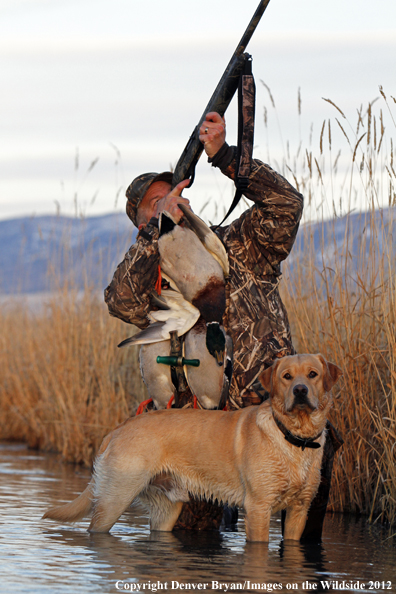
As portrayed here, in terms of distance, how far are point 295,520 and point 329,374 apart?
32.5 inches

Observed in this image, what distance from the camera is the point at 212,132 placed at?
4.75m

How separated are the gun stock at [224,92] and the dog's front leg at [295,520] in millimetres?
2049

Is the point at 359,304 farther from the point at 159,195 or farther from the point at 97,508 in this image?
the point at 97,508

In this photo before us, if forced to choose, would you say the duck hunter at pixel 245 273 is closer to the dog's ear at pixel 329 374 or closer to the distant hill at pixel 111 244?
the dog's ear at pixel 329 374

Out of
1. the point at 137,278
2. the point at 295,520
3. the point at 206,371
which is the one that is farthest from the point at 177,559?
the point at 137,278

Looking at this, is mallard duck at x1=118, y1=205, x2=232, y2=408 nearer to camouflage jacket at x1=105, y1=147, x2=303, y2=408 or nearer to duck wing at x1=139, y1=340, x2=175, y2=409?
duck wing at x1=139, y1=340, x2=175, y2=409

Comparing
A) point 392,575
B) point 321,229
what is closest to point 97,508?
point 392,575

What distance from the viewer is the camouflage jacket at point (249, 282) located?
16.0 feet

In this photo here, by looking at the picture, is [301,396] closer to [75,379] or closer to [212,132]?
[212,132]

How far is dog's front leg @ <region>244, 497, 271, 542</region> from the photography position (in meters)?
4.30

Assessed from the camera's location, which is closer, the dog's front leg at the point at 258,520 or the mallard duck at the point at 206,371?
the dog's front leg at the point at 258,520

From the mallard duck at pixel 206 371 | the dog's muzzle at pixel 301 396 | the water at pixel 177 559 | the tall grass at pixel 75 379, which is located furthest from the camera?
the tall grass at pixel 75 379

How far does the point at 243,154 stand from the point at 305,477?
5.96 feet

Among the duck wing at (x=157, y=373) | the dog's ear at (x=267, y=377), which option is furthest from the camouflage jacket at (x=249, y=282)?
the dog's ear at (x=267, y=377)
